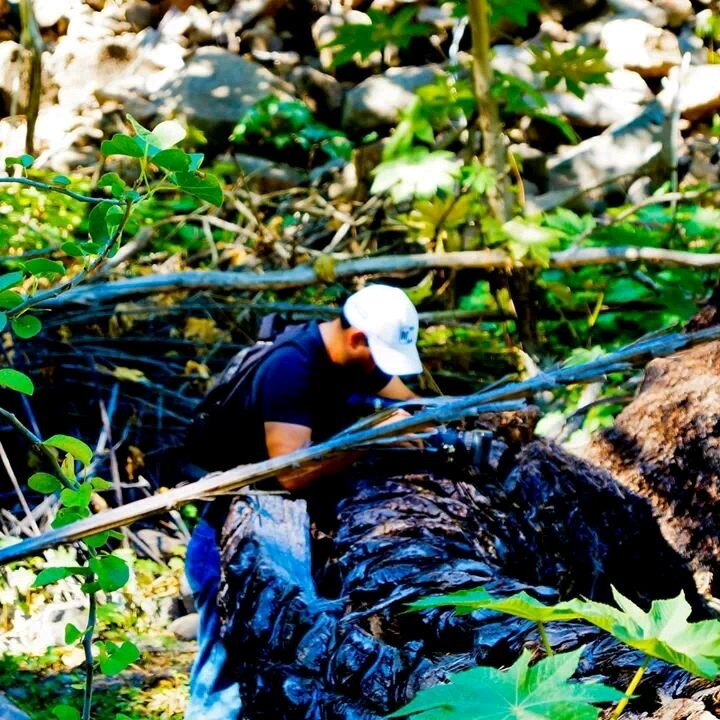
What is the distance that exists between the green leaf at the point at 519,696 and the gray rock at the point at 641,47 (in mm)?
8414

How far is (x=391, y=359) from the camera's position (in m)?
3.20

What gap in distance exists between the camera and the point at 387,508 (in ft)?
8.01

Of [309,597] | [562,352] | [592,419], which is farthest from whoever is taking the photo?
[562,352]

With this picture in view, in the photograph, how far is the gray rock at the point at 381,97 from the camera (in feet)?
27.0

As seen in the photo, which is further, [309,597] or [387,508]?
[387,508]

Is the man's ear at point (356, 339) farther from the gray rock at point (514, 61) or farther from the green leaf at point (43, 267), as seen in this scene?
the gray rock at point (514, 61)

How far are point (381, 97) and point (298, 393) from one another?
5835 millimetres

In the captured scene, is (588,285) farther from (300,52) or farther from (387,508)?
(300,52)

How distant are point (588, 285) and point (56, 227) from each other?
11.1 feet

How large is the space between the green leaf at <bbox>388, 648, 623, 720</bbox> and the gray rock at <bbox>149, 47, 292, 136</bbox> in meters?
7.77

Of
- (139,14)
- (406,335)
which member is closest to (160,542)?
(406,335)

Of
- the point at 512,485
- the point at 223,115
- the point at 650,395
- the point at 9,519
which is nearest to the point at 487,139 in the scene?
the point at 650,395

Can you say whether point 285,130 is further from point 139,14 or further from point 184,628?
point 184,628

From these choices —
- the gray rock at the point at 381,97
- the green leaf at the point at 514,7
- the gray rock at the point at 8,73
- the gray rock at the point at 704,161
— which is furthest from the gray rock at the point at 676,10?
the gray rock at the point at 8,73
